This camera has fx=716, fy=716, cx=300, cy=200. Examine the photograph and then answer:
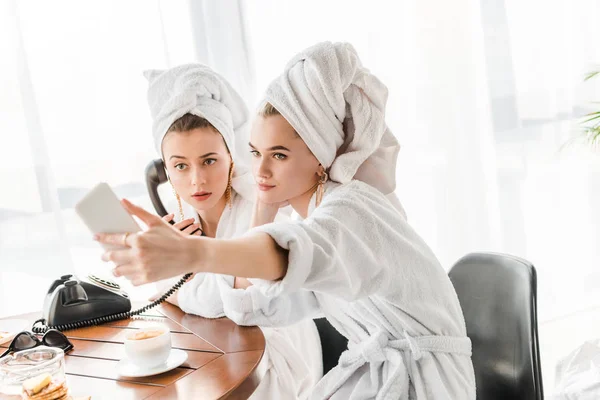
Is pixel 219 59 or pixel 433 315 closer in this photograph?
pixel 433 315

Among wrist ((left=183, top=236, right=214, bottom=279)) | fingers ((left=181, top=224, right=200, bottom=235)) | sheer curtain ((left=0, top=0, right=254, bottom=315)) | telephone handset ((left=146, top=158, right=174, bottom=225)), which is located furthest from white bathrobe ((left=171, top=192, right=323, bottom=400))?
sheer curtain ((left=0, top=0, right=254, bottom=315))

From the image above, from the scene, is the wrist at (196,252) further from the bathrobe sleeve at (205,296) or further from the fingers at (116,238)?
the bathrobe sleeve at (205,296)

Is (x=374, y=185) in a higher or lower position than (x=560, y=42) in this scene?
lower

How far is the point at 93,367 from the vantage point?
1.67 meters

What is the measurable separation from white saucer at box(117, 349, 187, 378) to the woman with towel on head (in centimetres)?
33

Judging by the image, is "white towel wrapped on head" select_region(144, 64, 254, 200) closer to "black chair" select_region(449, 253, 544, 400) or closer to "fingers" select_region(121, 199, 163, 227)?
"black chair" select_region(449, 253, 544, 400)

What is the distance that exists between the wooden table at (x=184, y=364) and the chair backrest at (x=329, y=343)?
1.37ft

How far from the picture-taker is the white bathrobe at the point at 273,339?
2020 mm

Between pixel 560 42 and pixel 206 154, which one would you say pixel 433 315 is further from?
pixel 560 42

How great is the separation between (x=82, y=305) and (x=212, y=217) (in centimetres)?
52

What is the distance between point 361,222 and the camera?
4.76 ft

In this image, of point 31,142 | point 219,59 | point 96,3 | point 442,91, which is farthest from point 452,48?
point 31,142

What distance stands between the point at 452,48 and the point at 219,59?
1294 millimetres

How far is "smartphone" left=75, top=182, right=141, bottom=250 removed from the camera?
40.5 inches
